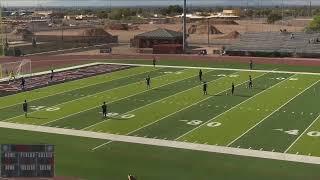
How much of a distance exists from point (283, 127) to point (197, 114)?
18.0ft

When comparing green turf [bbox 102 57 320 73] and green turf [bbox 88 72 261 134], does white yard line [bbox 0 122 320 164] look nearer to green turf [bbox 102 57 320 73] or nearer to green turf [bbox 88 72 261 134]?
green turf [bbox 88 72 261 134]

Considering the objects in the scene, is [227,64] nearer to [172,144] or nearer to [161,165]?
[172,144]

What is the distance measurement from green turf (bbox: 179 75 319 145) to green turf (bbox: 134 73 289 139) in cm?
60

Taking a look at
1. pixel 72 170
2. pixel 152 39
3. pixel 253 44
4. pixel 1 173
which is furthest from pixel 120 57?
pixel 1 173

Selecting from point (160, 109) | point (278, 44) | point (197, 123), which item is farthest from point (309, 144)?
point (278, 44)

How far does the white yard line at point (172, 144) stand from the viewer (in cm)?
2305

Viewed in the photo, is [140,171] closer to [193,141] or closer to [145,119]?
[193,141]

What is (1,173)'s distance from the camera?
16797 mm

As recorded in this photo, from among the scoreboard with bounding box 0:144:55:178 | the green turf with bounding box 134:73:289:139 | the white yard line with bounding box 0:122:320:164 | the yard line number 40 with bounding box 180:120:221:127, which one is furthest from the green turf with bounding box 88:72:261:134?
the scoreboard with bounding box 0:144:55:178

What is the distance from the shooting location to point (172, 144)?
82.7 feet

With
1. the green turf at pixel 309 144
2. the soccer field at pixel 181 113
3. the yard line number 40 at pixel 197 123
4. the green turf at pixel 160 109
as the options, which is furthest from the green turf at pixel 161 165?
the yard line number 40 at pixel 197 123

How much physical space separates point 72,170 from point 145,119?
31.0ft

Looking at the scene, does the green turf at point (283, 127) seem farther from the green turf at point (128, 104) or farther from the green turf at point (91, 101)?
the green turf at point (91, 101)

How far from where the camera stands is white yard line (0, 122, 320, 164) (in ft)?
75.6
